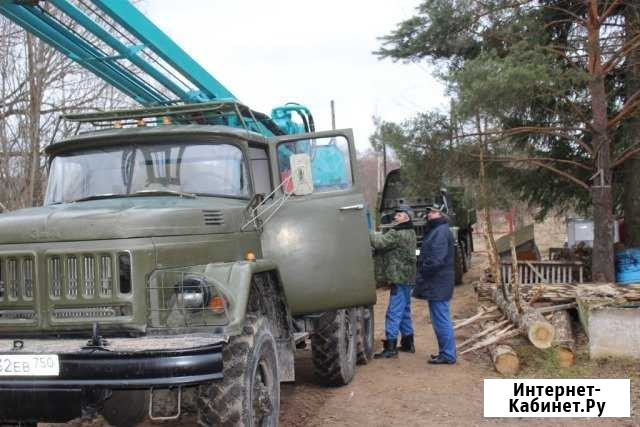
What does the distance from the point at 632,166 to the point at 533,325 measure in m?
5.37

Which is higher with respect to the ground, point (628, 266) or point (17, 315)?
point (17, 315)

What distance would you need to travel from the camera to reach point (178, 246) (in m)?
4.28

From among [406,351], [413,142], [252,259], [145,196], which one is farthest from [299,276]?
[413,142]

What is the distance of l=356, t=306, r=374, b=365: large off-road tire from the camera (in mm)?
7426

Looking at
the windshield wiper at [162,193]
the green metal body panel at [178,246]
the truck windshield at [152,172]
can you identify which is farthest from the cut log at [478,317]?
the windshield wiper at [162,193]

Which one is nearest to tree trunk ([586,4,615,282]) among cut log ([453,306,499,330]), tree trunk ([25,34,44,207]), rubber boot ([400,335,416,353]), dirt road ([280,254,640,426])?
cut log ([453,306,499,330])

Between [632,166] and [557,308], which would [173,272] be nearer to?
[557,308]

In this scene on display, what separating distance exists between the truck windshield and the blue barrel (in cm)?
763

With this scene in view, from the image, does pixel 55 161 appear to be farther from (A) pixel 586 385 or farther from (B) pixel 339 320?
(A) pixel 586 385

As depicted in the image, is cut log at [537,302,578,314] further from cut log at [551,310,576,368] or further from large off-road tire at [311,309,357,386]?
large off-road tire at [311,309,357,386]

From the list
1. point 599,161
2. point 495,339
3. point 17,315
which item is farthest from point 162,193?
point 599,161

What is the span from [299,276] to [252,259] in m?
0.81

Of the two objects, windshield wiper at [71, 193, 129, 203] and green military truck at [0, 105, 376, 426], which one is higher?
windshield wiper at [71, 193, 129, 203]

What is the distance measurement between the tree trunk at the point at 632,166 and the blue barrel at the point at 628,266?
84 cm
